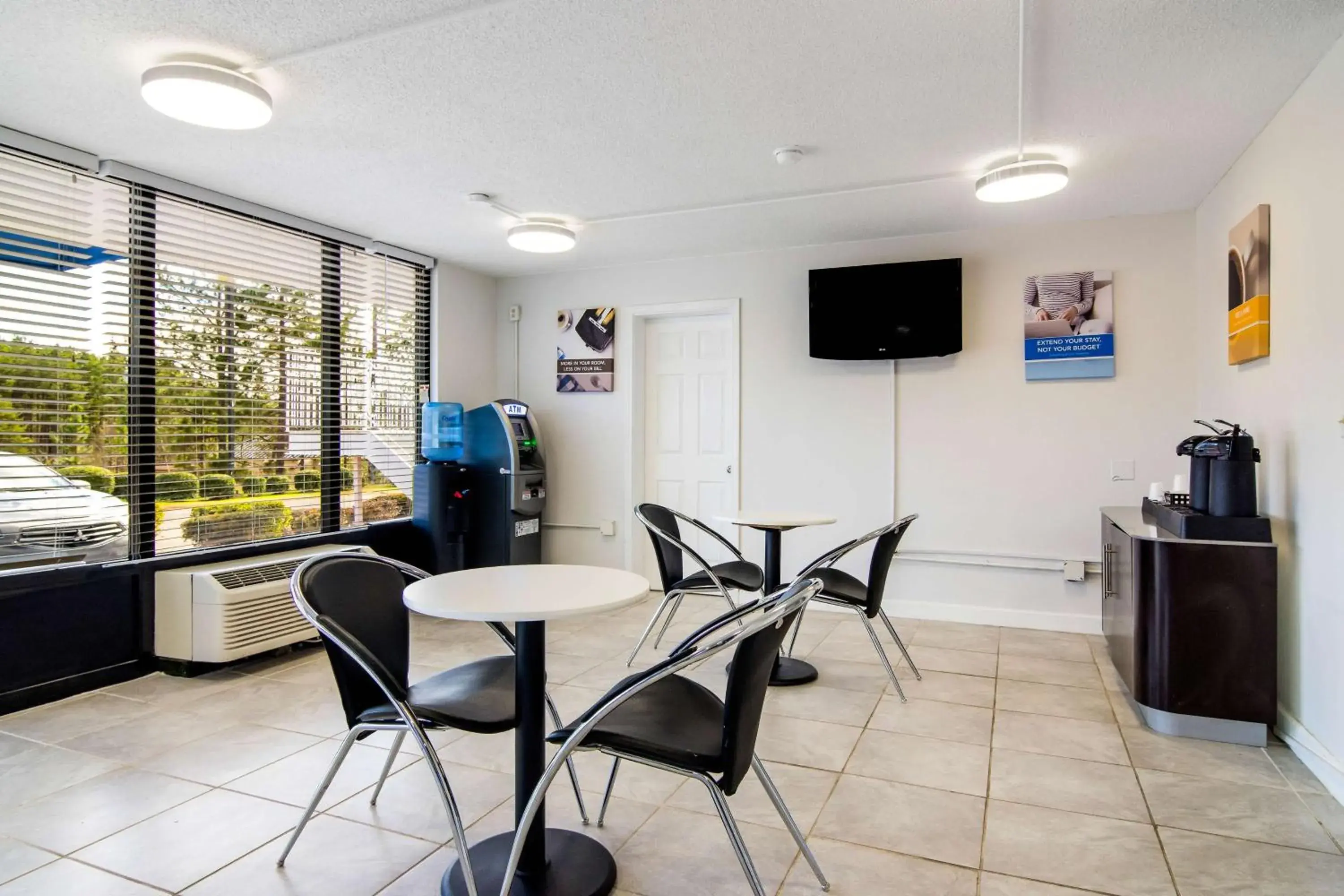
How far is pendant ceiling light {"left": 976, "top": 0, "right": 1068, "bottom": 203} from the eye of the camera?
3400 mm

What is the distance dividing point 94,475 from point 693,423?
3612 millimetres

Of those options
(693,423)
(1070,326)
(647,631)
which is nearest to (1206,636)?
(1070,326)

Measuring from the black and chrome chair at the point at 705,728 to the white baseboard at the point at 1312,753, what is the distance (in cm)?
196

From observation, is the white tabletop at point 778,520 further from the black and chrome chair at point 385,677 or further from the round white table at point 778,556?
the black and chrome chair at point 385,677

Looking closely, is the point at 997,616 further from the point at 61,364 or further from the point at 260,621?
the point at 61,364

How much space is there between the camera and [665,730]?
71.3 inches

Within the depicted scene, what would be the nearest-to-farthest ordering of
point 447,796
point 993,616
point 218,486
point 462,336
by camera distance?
point 447,796, point 218,486, point 993,616, point 462,336

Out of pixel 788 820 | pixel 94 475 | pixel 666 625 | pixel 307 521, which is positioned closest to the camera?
pixel 788 820

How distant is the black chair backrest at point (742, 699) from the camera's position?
1628 millimetres

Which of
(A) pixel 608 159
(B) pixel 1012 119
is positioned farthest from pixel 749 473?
(B) pixel 1012 119

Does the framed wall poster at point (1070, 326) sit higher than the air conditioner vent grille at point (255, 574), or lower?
higher

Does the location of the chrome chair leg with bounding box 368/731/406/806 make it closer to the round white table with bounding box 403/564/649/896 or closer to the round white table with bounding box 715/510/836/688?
the round white table with bounding box 403/564/649/896

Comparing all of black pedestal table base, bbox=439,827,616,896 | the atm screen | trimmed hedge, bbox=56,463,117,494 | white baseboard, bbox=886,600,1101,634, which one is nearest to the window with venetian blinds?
trimmed hedge, bbox=56,463,117,494

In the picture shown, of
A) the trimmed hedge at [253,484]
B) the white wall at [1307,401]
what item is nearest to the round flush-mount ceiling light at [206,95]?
the trimmed hedge at [253,484]
